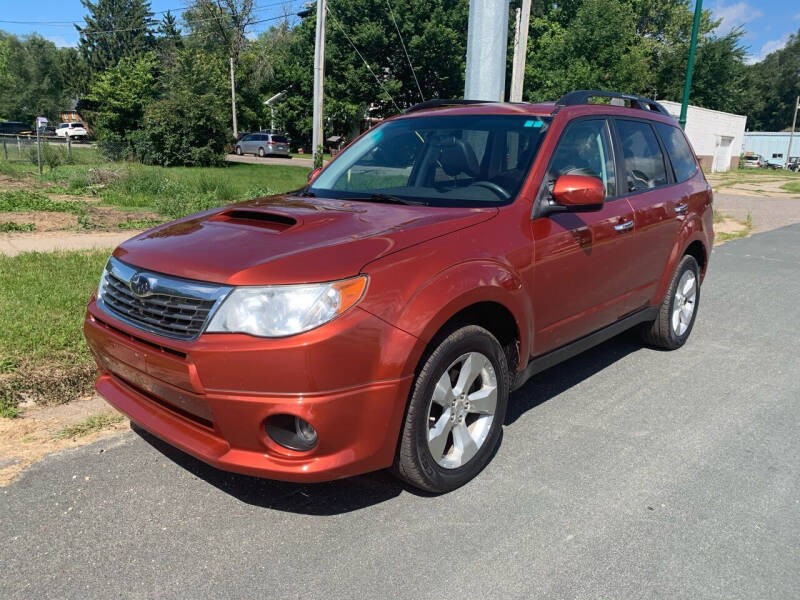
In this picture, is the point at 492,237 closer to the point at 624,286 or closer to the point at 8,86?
the point at 624,286

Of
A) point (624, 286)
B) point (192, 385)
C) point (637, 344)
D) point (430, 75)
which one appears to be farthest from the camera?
point (430, 75)

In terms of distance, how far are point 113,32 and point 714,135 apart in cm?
6301

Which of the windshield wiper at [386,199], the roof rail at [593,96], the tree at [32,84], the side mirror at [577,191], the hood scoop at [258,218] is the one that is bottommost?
the hood scoop at [258,218]

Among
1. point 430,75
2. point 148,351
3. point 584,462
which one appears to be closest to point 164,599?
point 148,351

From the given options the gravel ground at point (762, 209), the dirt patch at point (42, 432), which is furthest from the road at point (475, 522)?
the gravel ground at point (762, 209)

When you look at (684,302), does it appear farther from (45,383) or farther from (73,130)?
(73,130)

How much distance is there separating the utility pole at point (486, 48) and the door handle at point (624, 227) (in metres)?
4.23

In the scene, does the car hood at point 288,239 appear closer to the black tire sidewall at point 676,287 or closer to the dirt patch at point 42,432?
the dirt patch at point 42,432

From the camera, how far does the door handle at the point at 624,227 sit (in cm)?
414

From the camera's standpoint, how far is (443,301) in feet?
9.36

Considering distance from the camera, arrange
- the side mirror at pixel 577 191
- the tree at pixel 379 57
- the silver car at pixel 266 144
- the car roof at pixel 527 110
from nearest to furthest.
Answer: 1. the side mirror at pixel 577 191
2. the car roof at pixel 527 110
3. the silver car at pixel 266 144
4. the tree at pixel 379 57

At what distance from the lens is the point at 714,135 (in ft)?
146

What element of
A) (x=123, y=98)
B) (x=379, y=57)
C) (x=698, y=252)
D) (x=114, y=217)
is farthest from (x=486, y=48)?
(x=379, y=57)

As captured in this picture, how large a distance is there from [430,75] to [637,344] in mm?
42387
